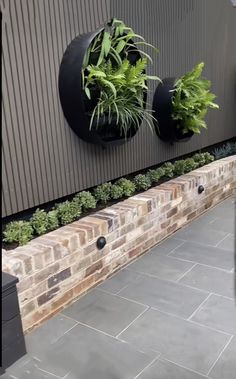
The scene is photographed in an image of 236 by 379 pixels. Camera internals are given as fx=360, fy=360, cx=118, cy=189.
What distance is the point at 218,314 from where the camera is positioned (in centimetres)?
242

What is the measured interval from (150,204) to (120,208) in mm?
371

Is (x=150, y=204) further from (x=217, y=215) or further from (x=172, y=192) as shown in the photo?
(x=217, y=215)

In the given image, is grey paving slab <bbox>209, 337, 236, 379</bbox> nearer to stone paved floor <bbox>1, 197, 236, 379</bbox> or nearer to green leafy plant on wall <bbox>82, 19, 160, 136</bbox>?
stone paved floor <bbox>1, 197, 236, 379</bbox>

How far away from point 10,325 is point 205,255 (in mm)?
1952

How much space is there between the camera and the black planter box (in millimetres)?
1938

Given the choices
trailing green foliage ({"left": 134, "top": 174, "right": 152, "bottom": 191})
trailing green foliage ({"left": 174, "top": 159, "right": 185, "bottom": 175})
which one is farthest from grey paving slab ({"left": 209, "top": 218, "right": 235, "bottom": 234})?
trailing green foliage ({"left": 134, "top": 174, "right": 152, "bottom": 191})

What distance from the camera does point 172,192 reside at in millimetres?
3754

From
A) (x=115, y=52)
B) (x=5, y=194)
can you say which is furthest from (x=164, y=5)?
(x=5, y=194)

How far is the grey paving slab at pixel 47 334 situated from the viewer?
2.16m

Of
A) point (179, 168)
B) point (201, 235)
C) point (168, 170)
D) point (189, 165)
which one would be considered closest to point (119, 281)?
point (201, 235)

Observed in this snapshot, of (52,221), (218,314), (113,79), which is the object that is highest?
(113,79)

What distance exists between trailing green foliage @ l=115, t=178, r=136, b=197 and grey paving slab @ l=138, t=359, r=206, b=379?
1.87 meters

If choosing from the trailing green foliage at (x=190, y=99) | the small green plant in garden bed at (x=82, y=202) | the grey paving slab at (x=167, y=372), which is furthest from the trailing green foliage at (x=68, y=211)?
the trailing green foliage at (x=190, y=99)

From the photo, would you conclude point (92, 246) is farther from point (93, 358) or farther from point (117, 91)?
point (117, 91)
